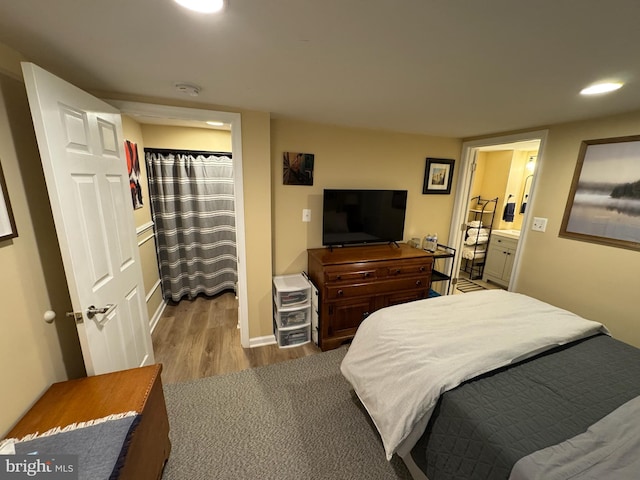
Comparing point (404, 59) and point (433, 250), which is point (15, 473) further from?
point (433, 250)

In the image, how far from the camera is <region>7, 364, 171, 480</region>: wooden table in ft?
3.42

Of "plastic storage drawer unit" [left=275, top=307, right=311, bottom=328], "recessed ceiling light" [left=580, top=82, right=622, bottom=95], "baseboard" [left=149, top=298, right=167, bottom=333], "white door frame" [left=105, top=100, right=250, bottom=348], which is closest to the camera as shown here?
"recessed ceiling light" [left=580, top=82, right=622, bottom=95]

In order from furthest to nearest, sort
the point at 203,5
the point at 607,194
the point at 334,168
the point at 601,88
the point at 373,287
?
the point at 334,168, the point at 373,287, the point at 607,194, the point at 601,88, the point at 203,5

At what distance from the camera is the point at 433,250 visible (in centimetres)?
306

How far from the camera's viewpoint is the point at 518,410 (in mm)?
1077

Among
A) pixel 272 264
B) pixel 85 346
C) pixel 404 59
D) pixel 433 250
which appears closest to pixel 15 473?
pixel 85 346

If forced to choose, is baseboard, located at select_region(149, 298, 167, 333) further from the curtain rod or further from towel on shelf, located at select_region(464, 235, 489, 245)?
towel on shelf, located at select_region(464, 235, 489, 245)

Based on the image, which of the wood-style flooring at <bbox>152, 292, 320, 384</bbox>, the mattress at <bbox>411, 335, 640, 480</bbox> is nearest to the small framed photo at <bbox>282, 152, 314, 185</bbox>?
the wood-style flooring at <bbox>152, 292, 320, 384</bbox>

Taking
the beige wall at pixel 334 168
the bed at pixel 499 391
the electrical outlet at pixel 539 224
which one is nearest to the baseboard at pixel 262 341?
the beige wall at pixel 334 168

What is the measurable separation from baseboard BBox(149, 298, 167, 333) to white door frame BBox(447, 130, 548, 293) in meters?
3.70

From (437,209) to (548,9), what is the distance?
8.48ft

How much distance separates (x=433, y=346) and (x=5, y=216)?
2.07 m

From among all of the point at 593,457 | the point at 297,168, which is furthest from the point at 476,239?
the point at 593,457

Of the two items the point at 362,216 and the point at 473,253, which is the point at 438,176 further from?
the point at 473,253
